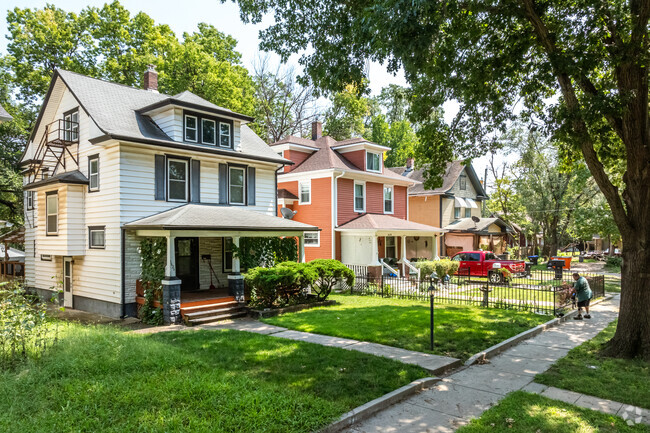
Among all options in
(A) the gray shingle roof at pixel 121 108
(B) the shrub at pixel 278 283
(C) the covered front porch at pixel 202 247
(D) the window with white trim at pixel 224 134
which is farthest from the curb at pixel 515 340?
(D) the window with white trim at pixel 224 134

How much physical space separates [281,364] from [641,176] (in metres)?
8.48

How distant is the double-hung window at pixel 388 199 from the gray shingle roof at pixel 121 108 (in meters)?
11.1

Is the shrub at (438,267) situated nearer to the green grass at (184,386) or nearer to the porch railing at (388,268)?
the porch railing at (388,268)

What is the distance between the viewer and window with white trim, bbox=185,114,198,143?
1620cm

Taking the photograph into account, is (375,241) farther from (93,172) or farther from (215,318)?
(93,172)

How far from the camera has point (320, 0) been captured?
439 inches

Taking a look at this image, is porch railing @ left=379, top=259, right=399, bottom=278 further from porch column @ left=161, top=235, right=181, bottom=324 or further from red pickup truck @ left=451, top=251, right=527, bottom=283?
porch column @ left=161, top=235, right=181, bottom=324

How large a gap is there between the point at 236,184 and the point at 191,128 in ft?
9.65

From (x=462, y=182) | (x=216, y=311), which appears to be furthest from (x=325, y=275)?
(x=462, y=182)

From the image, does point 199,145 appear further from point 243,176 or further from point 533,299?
point 533,299

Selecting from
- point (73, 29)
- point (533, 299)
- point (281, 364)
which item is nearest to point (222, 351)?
point (281, 364)

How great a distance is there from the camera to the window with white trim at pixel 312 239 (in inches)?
980

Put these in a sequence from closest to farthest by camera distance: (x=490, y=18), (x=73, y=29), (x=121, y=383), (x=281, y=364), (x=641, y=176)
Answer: (x=121, y=383) < (x=281, y=364) < (x=641, y=176) < (x=490, y=18) < (x=73, y=29)

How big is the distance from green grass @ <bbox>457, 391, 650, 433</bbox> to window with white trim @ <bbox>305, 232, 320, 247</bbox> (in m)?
18.9
